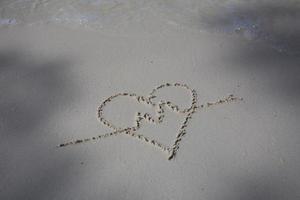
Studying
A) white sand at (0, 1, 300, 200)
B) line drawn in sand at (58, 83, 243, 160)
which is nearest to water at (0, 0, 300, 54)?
white sand at (0, 1, 300, 200)

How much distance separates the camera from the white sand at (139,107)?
1.91m

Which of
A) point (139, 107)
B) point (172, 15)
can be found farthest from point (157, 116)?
point (172, 15)

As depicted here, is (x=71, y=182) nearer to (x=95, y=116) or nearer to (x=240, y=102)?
(x=95, y=116)

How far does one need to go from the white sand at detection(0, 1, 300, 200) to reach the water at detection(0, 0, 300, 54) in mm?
79

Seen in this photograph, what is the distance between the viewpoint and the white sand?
6.27 ft

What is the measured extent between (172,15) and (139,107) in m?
1.01

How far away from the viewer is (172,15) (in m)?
3.00

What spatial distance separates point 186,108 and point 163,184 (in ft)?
1.73

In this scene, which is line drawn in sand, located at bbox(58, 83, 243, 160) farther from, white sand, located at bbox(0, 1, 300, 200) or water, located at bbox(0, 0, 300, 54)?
water, located at bbox(0, 0, 300, 54)

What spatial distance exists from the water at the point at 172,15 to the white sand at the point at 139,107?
0.08m

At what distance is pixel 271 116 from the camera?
2.18 metres

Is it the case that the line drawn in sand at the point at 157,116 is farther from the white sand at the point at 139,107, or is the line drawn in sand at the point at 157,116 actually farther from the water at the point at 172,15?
the water at the point at 172,15

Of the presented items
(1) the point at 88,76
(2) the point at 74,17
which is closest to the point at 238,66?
(1) the point at 88,76

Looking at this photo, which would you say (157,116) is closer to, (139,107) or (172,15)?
(139,107)
